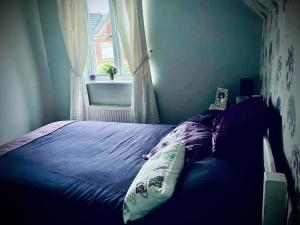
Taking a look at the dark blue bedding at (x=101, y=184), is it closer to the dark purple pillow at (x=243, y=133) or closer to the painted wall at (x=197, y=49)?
the dark purple pillow at (x=243, y=133)

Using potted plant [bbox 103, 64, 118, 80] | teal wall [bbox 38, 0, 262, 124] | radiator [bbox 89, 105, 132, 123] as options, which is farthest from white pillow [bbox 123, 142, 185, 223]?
potted plant [bbox 103, 64, 118, 80]

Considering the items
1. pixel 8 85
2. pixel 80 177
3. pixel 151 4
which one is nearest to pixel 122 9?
pixel 151 4

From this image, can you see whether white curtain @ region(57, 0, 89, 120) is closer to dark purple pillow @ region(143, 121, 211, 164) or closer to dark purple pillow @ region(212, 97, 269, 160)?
dark purple pillow @ region(143, 121, 211, 164)

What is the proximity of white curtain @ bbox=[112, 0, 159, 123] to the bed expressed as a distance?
0.75 meters

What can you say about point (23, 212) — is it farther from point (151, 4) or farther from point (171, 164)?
point (151, 4)

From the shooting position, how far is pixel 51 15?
3277mm

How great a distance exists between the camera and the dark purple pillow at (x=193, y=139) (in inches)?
54.6

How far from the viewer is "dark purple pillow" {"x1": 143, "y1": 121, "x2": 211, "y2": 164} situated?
1.39m

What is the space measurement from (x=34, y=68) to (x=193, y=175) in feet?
9.57

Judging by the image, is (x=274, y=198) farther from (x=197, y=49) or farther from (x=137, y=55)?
(x=137, y=55)

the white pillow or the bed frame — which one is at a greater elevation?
the bed frame

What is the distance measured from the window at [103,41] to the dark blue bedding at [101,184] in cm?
134

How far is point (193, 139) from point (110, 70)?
2.01 m

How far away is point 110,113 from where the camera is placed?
10.7 feet
